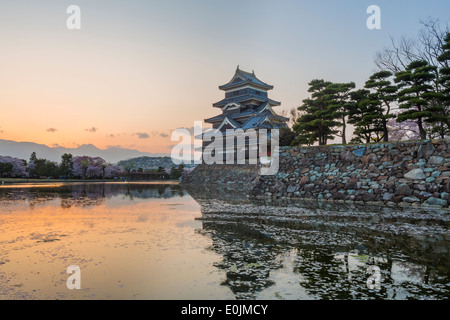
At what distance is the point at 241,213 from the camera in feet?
32.9

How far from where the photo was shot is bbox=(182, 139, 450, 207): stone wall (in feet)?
40.9

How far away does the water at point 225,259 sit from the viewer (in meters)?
3.35

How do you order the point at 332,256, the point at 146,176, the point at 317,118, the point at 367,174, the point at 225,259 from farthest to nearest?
the point at 146,176
the point at 317,118
the point at 367,174
the point at 332,256
the point at 225,259

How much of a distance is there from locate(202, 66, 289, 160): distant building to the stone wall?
1520cm

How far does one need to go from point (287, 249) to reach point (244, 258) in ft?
3.24

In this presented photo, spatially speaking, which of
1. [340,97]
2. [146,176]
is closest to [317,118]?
[340,97]

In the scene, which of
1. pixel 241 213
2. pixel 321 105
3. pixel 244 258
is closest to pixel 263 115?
pixel 321 105

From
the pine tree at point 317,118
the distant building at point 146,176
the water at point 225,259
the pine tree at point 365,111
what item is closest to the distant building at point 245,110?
the pine tree at point 317,118

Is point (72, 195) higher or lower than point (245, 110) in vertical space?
lower

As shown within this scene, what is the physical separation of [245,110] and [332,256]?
35609mm

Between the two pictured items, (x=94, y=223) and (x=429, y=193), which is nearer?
(x=94, y=223)

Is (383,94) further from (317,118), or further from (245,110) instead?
(245,110)

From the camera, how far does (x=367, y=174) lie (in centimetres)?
1454
